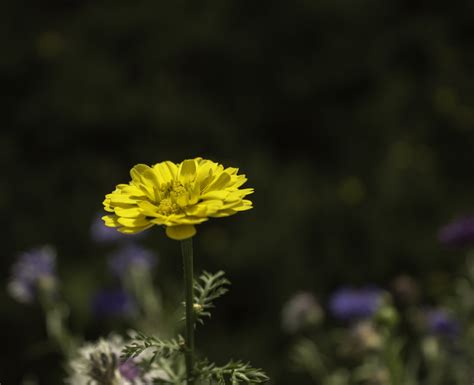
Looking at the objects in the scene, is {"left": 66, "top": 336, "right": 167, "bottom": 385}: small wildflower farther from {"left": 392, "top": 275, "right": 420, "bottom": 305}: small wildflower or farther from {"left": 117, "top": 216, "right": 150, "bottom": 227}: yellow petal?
{"left": 392, "top": 275, "right": 420, "bottom": 305}: small wildflower

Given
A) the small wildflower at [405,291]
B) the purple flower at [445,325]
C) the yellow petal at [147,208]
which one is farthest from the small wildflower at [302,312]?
the yellow petal at [147,208]

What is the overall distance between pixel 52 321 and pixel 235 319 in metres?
1.37

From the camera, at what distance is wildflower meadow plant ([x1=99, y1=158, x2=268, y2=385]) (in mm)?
870

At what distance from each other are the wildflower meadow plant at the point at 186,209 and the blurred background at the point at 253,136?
77.1 inches

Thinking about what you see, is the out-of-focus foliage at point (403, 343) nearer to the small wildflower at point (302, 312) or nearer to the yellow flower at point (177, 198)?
the small wildflower at point (302, 312)

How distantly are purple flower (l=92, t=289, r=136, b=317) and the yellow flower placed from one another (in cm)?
146

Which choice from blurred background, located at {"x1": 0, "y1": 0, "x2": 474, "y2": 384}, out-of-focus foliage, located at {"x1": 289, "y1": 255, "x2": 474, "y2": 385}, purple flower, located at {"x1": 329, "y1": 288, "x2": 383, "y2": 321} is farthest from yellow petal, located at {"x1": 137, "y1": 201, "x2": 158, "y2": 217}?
blurred background, located at {"x1": 0, "y1": 0, "x2": 474, "y2": 384}

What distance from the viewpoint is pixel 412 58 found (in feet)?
14.2

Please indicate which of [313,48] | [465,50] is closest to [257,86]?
[313,48]

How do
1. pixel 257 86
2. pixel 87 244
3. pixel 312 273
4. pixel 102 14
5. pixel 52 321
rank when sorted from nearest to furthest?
1. pixel 52 321
2. pixel 312 273
3. pixel 87 244
4. pixel 257 86
5. pixel 102 14

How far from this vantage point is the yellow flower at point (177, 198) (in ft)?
2.83

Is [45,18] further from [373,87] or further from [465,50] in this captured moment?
[465,50]

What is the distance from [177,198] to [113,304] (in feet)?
5.06

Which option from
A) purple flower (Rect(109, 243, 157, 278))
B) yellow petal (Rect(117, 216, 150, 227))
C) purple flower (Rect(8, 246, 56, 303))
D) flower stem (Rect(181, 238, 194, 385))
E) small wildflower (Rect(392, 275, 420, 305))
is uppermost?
purple flower (Rect(109, 243, 157, 278))
